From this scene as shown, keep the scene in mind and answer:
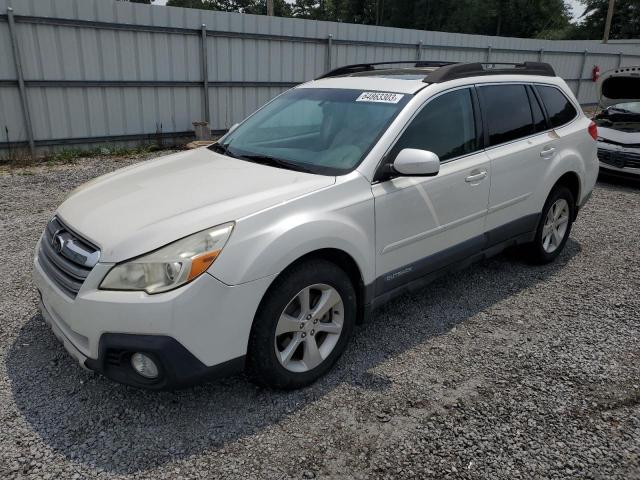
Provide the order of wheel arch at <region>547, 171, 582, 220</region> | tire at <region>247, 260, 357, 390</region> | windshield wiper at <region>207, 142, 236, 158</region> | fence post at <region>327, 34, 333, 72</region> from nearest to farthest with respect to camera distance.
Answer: tire at <region>247, 260, 357, 390</region> < windshield wiper at <region>207, 142, 236, 158</region> < wheel arch at <region>547, 171, 582, 220</region> < fence post at <region>327, 34, 333, 72</region>

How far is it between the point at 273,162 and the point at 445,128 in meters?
1.24

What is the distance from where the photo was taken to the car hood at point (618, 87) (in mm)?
8990

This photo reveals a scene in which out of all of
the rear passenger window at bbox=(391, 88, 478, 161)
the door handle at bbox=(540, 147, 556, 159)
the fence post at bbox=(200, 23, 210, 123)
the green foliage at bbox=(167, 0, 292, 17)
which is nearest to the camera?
the rear passenger window at bbox=(391, 88, 478, 161)

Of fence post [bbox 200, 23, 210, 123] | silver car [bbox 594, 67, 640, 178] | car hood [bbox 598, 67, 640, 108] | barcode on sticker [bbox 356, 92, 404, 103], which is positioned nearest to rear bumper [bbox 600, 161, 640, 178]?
silver car [bbox 594, 67, 640, 178]

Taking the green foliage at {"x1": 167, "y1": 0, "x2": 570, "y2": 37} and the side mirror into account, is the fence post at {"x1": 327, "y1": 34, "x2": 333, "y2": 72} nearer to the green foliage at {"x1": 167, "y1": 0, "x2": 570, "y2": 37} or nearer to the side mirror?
the side mirror

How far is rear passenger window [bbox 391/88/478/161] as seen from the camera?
3.39m

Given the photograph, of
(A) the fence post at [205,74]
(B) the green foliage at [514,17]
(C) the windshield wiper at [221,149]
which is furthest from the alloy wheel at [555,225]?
(B) the green foliage at [514,17]

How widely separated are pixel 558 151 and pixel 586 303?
135 cm

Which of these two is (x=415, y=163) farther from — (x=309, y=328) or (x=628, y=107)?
(x=628, y=107)

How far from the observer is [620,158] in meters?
8.22

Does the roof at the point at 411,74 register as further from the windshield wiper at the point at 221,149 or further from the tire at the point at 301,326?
the tire at the point at 301,326

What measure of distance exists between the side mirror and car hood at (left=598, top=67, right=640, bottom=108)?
7647 millimetres

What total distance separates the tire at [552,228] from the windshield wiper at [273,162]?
250 cm

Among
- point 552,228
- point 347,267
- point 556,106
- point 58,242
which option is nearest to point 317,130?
point 347,267
